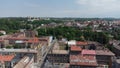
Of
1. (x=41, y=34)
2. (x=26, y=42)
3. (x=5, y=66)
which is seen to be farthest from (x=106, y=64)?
(x=41, y=34)

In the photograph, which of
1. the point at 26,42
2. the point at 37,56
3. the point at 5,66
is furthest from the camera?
the point at 26,42

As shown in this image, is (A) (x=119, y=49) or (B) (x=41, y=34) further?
(B) (x=41, y=34)

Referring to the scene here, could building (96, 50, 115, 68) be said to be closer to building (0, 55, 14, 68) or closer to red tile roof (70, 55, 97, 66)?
red tile roof (70, 55, 97, 66)

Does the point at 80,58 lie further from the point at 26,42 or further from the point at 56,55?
the point at 26,42

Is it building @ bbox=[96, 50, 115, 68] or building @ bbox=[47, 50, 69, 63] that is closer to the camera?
building @ bbox=[96, 50, 115, 68]

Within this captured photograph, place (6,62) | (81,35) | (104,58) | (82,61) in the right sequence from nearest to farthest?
1. (82,61)
2. (6,62)
3. (104,58)
4. (81,35)

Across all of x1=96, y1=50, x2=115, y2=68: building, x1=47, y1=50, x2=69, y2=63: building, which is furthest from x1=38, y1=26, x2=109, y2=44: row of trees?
x1=47, y1=50, x2=69, y2=63: building

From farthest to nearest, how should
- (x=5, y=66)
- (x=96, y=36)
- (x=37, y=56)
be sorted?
(x=96, y=36)
(x=37, y=56)
(x=5, y=66)

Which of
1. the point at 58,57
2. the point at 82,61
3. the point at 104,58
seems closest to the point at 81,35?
the point at 58,57

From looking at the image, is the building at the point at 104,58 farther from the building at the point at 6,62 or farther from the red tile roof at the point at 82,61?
the building at the point at 6,62

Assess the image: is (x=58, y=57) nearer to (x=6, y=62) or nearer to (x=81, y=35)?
(x=6, y=62)
